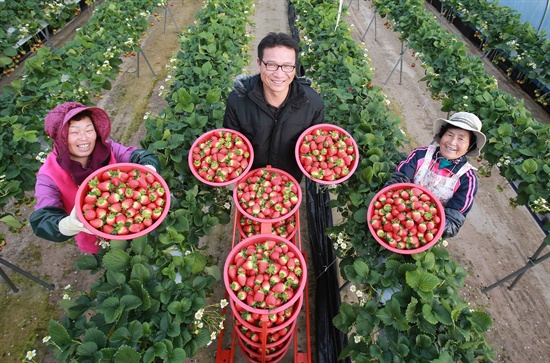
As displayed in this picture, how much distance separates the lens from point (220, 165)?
2.77 m

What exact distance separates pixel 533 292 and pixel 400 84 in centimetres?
552

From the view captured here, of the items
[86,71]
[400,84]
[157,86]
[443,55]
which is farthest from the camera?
[400,84]

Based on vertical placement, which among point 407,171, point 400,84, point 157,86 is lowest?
point 157,86

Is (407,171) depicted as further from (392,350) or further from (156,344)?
(156,344)

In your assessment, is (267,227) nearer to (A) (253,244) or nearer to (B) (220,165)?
(A) (253,244)

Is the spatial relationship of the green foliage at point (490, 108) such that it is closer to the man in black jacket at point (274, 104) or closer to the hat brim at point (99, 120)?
the man in black jacket at point (274, 104)

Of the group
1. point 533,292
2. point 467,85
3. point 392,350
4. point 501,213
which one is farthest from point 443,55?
point 392,350

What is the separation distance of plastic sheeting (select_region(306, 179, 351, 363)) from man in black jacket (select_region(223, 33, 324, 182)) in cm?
104

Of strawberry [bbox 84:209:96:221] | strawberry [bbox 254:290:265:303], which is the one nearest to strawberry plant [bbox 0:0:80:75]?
strawberry [bbox 84:209:96:221]

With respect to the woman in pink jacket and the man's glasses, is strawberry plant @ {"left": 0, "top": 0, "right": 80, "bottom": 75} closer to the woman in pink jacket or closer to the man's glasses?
the woman in pink jacket

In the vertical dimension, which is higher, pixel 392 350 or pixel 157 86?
pixel 392 350

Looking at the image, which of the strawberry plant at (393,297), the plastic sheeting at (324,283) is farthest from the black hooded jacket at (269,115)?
the plastic sheeting at (324,283)

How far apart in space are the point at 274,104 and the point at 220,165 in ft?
2.38

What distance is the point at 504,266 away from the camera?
4.63 metres
